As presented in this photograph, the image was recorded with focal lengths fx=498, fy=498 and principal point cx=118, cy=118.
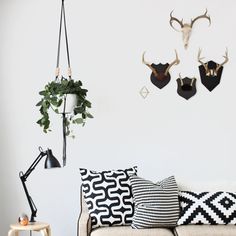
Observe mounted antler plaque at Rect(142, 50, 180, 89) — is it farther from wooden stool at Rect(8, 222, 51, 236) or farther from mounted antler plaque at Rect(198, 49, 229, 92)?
wooden stool at Rect(8, 222, 51, 236)

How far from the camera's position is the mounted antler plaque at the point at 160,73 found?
4.39 meters

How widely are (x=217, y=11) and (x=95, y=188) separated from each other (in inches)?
75.7

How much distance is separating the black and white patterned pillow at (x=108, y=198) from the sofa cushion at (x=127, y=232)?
92 millimetres

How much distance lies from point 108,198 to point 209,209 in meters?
0.76

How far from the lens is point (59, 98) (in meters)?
4.04

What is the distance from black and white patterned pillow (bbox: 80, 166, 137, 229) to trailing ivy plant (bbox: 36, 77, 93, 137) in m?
0.55

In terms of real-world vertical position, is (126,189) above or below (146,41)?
below

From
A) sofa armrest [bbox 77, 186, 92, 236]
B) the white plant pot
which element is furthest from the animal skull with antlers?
sofa armrest [bbox 77, 186, 92, 236]

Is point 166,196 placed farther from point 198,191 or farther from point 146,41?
point 146,41

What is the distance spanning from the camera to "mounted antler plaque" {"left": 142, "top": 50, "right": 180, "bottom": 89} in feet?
14.4

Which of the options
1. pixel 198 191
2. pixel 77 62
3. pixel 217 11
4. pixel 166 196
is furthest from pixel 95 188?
pixel 217 11

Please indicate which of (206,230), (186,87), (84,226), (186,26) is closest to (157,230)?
(206,230)

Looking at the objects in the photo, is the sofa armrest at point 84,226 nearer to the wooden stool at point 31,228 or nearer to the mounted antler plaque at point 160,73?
the wooden stool at point 31,228

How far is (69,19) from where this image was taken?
439 cm
